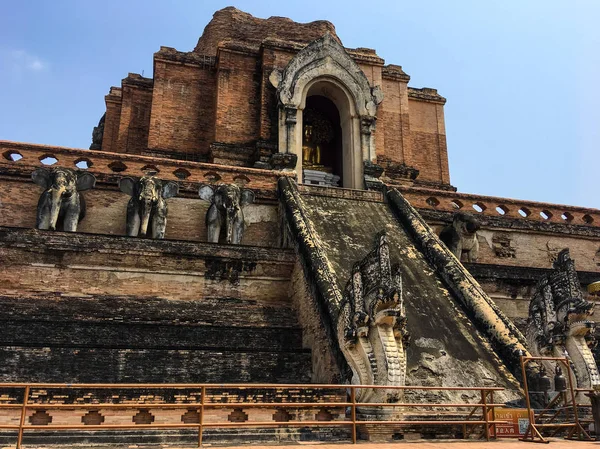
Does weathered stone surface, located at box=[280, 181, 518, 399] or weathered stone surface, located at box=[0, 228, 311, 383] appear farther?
weathered stone surface, located at box=[280, 181, 518, 399]

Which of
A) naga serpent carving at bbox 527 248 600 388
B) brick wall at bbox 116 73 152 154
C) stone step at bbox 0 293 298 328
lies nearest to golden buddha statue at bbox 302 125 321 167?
brick wall at bbox 116 73 152 154

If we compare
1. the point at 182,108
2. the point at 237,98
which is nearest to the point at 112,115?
the point at 182,108

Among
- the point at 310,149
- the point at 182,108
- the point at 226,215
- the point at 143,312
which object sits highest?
the point at 182,108

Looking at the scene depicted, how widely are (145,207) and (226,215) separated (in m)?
1.77

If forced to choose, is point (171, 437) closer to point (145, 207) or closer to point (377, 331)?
point (377, 331)

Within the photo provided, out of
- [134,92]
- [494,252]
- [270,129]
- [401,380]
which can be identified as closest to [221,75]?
[270,129]

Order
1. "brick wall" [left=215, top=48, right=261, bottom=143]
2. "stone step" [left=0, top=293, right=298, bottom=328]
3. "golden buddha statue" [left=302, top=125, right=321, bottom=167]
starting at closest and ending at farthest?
"stone step" [left=0, top=293, right=298, bottom=328] < "brick wall" [left=215, top=48, right=261, bottom=143] < "golden buddha statue" [left=302, top=125, right=321, bottom=167]

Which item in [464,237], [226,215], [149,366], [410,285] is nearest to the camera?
[149,366]

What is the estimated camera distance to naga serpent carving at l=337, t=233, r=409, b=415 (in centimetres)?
707

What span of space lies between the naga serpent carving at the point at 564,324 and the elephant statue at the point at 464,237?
14.0 ft

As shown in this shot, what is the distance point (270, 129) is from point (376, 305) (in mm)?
10421

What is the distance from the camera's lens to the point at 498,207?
614 inches

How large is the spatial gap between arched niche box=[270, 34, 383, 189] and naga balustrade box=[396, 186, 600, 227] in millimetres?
1929

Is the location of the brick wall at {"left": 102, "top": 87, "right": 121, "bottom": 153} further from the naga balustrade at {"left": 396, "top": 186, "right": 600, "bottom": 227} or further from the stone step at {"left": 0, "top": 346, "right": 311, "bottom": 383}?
the stone step at {"left": 0, "top": 346, "right": 311, "bottom": 383}
